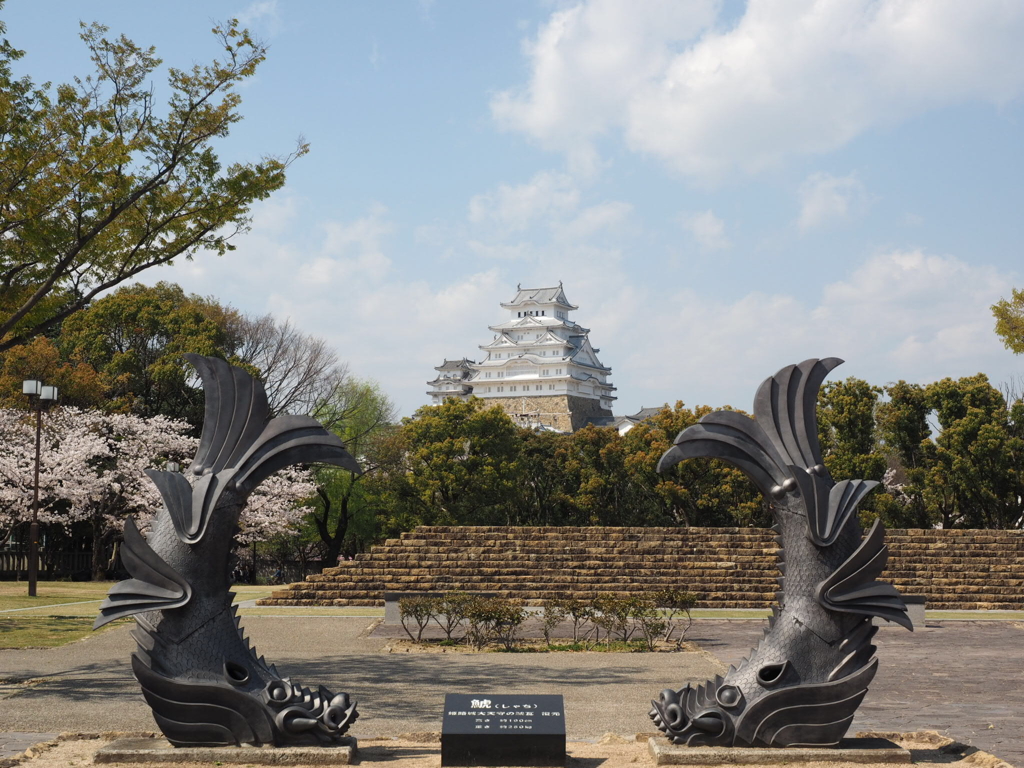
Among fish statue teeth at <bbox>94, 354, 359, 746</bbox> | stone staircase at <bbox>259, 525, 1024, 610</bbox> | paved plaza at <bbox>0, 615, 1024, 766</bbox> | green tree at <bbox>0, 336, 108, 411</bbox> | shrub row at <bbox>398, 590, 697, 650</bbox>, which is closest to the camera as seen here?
fish statue teeth at <bbox>94, 354, 359, 746</bbox>

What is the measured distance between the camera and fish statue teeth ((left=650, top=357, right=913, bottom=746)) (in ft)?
22.1

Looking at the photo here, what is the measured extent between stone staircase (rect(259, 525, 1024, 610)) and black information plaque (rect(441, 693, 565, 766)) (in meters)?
13.6

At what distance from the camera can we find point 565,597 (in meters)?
20.0

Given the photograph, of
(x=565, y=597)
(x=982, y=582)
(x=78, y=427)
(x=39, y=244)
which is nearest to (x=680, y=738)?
(x=39, y=244)

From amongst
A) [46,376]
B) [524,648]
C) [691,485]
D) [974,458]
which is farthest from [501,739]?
[974,458]

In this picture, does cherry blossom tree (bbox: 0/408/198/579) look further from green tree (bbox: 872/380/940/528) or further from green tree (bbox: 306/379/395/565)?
green tree (bbox: 872/380/940/528)

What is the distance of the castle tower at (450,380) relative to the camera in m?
75.3

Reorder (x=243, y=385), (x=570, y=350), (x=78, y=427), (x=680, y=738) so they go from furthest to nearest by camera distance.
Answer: (x=570, y=350)
(x=78, y=427)
(x=243, y=385)
(x=680, y=738)

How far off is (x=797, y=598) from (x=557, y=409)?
60.7m

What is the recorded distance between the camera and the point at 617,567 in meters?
21.9

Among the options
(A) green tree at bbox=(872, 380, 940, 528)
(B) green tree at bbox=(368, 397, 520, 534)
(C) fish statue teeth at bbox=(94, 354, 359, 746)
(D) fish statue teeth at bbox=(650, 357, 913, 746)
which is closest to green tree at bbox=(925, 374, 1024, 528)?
(A) green tree at bbox=(872, 380, 940, 528)

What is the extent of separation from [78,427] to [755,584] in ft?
67.5

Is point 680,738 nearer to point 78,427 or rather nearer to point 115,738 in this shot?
point 115,738

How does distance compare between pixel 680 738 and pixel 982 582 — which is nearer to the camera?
pixel 680 738
